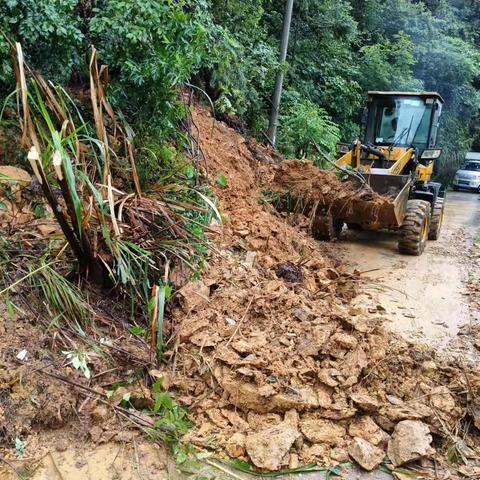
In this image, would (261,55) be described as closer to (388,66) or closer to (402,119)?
(402,119)

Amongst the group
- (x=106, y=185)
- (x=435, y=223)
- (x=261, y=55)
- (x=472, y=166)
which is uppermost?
(x=261, y=55)

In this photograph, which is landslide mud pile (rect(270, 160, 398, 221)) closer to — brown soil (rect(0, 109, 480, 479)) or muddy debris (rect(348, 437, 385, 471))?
brown soil (rect(0, 109, 480, 479))

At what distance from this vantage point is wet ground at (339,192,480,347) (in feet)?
16.2

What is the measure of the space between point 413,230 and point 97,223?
5270 mm

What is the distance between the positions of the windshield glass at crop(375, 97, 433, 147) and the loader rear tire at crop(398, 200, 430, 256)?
1.77 m

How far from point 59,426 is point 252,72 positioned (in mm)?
8561

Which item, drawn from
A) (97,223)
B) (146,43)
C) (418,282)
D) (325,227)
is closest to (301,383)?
(97,223)

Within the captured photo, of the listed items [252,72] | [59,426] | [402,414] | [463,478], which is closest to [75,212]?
[59,426]

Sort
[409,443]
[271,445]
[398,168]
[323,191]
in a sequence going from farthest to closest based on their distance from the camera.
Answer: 1. [398,168]
2. [323,191]
3. [409,443]
4. [271,445]

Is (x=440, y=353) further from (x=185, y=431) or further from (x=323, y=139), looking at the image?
(x=323, y=139)

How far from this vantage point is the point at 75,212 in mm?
3064

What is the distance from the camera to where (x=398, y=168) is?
26.1ft

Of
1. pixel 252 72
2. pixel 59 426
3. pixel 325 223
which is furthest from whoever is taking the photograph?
pixel 252 72

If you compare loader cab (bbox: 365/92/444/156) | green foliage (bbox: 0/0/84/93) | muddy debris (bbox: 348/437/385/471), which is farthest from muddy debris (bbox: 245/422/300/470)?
loader cab (bbox: 365/92/444/156)
